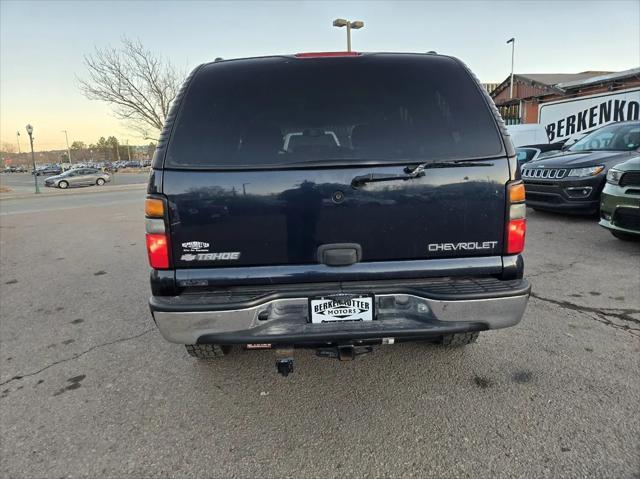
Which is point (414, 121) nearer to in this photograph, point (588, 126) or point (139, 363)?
point (139, 363)

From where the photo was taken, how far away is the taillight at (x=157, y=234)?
220 centimetres

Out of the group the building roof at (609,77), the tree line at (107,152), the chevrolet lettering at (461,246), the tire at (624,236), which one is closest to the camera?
the chevrolet lettering at (461,246)

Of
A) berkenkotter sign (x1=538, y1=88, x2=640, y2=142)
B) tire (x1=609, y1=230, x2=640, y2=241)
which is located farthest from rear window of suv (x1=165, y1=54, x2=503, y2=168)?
berkenkotter sign (x1=538, y1=88, x2=640, y2=142)

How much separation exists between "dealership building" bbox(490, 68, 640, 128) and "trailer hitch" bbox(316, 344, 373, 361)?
16310 millimetres

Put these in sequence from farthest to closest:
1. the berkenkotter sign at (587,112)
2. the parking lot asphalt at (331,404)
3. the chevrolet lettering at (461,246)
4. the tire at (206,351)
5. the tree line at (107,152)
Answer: the tree line at (107,152) → the berkenkotter sign at (587,112) → the tire at (206,351) → the chevrolet lettering at (461,246) → the parking lot asphalt at (331,404)

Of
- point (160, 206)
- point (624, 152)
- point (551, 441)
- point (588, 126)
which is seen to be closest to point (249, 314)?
point (160, 206)

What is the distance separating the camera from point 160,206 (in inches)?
86.5

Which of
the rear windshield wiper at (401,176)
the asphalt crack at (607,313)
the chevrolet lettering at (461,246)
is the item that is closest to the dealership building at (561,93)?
the asphalt crack at (607,313)

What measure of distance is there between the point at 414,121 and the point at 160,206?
144cm

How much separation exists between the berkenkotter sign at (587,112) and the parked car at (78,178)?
31356 millimetres

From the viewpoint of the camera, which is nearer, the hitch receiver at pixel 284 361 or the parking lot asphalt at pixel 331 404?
the parking lot asphalt at pixel 331 404

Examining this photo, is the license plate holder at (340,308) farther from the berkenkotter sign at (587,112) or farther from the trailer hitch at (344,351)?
the berkenkotter sign at (587,112)

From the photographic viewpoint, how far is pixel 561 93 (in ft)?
77.6

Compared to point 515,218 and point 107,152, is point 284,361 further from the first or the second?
point 107,152
